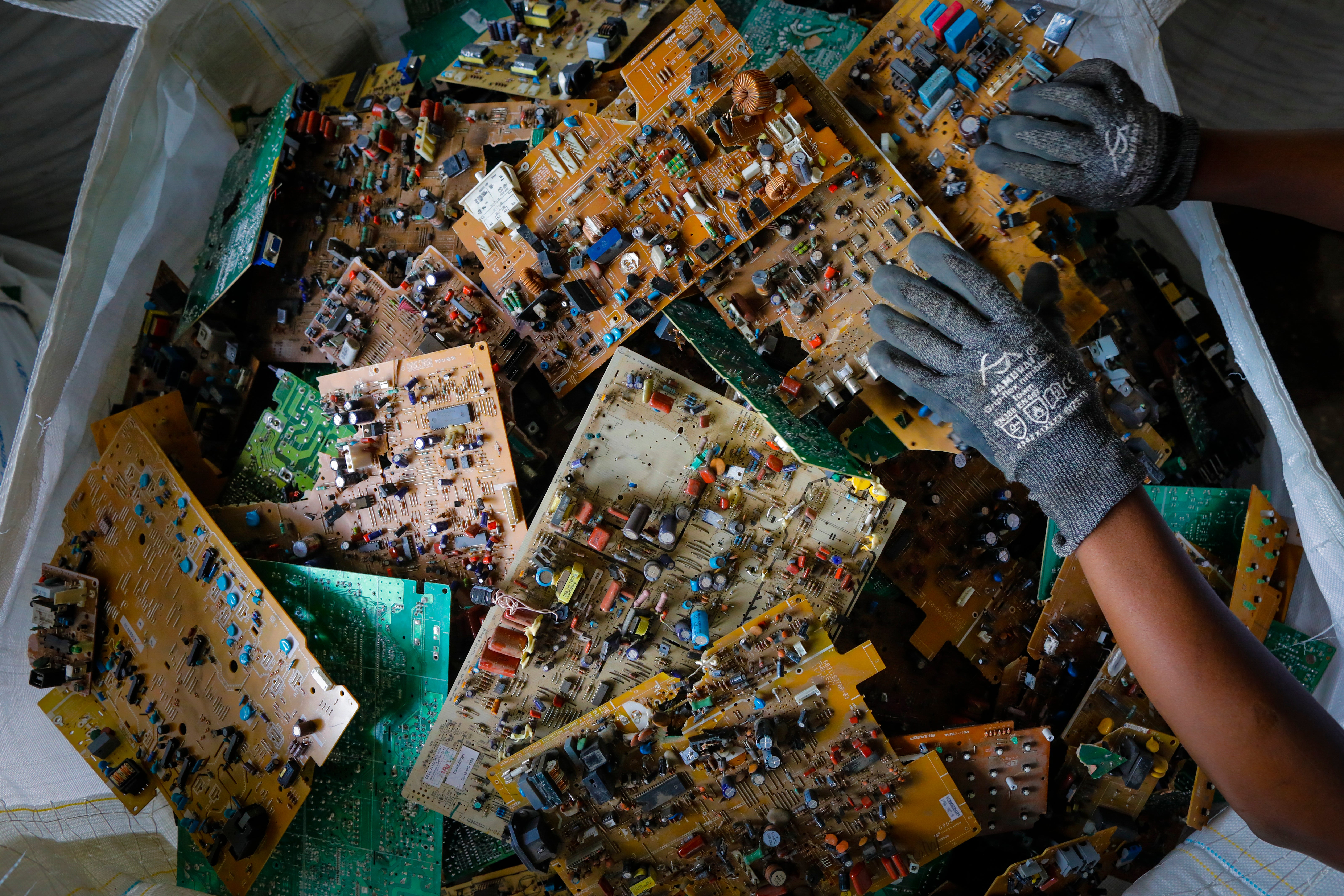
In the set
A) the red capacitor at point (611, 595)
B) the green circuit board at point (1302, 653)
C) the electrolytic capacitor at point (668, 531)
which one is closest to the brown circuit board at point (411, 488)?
the red capacitor at point (611, 595)

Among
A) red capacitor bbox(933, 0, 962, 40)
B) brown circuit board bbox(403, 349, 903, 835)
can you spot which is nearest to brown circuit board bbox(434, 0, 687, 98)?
red capacitor bbox(933, 0, 962, 40)

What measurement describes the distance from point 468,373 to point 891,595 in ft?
9.74

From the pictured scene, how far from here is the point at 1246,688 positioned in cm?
297

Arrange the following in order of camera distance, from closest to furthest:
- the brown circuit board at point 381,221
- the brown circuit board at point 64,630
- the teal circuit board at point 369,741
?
the teal circuit board at point 369,741 < the brown circuit board at point 64,630 < the brown circuit board at point 381,221

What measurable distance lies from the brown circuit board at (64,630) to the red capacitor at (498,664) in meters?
2.72

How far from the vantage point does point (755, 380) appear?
4.69 m

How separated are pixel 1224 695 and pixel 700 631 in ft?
7.79

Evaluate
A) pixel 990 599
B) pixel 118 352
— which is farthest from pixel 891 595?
pixel 118 352

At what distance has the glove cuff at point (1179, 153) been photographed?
4.05 m

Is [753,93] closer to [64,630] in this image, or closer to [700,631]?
[700,631]

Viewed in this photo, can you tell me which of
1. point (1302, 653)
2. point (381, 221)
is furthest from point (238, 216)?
point (1302, 653)

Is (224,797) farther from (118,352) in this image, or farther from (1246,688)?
(1246,688)

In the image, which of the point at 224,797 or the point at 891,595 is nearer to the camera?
the point at 224,797

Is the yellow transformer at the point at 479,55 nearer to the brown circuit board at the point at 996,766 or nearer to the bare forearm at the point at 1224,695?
the bare forearm at the point at 1224,695
